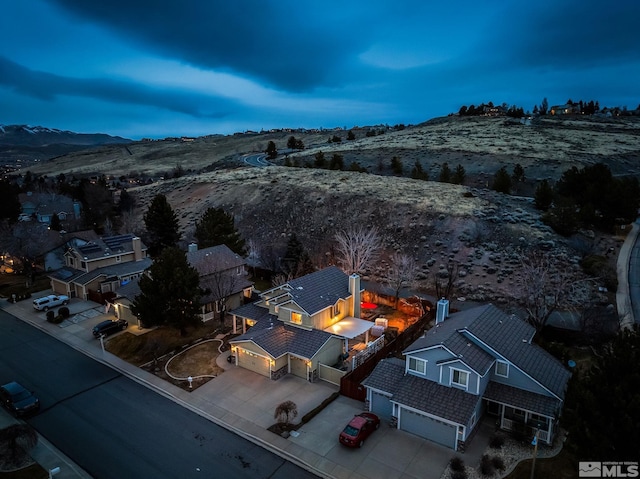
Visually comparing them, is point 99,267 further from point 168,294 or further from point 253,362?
point 253,362

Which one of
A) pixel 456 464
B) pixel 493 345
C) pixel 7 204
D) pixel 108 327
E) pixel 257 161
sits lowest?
pixel 456 464

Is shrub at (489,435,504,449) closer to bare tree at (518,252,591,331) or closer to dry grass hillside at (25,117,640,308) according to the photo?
bare tree at (518,252,591,331)

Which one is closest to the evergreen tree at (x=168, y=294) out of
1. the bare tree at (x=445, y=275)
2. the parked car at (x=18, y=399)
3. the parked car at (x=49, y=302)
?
the parked car at (x=18, y=399)

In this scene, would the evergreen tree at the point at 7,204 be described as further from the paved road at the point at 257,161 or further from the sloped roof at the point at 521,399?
the sloped roof at the point at 521,399

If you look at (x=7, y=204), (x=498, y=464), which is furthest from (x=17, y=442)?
(x=7, y=204)

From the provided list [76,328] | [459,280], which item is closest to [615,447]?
[459,280]

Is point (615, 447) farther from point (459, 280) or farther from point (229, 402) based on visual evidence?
point (459, 280)

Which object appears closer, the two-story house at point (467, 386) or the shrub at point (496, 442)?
the shrub at point (496, 442)
